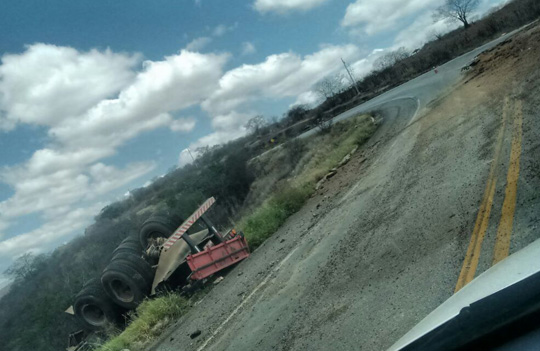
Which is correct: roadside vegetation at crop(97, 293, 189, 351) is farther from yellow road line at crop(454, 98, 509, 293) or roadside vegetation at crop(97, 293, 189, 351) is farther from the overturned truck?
yellow road line at crop(454, 98, 509, 293)

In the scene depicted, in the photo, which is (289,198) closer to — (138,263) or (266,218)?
(266,218)

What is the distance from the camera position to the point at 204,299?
34.0 ft

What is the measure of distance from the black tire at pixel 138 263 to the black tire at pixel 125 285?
0.28ft

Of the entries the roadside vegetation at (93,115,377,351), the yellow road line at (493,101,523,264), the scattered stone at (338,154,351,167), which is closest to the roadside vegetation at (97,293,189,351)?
the roadside vegetation at (93,115,377,351)

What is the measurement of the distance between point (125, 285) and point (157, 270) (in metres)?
1.14

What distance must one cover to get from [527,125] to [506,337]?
7658 millimetres

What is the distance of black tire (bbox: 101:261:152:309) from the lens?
12297mm

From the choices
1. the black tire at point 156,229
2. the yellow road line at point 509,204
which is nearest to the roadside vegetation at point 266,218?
the black tire at point 156,229

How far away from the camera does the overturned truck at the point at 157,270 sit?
38.5 ft

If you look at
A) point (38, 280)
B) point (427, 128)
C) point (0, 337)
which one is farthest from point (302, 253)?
point (38, 280)

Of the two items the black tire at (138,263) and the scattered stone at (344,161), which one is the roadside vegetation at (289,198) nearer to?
the scattered stone at (344,161)

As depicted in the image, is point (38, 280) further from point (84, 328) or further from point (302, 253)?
point (302, 253)

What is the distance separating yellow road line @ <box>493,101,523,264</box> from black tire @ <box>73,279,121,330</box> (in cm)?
1217

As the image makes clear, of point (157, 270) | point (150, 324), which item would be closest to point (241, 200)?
point (157, 270)
